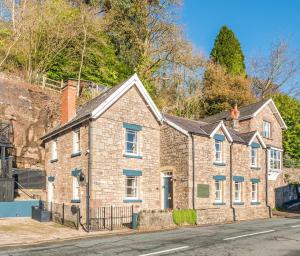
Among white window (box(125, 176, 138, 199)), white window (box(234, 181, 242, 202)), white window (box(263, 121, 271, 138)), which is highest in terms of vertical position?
white window (box(263, 121, 271, 138))

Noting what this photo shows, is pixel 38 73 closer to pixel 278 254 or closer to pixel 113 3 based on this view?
pixel 113 3

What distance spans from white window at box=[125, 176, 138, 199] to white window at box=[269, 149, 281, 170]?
60.6ft

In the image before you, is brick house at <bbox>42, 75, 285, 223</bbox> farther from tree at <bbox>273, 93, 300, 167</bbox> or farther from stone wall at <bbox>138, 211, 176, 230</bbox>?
tree at <bbox>273, 93, 300, 167</bbox>

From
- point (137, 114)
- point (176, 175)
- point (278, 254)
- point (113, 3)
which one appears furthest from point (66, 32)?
point (278, 254)

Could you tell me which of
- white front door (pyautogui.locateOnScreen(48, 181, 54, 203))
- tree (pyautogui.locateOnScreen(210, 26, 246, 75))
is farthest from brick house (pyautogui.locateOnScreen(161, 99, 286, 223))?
tree (pyautogui.locateOnScreen(210, 26, 246, 75))

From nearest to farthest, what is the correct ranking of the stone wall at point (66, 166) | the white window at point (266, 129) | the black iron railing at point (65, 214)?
the black iron railing at point (65, 214), the stone wall at point (66, 166), the white window at point (266, 129)

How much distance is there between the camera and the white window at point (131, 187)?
81.1 feet

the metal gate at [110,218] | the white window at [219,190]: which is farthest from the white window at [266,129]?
the metal gate at [110,218]

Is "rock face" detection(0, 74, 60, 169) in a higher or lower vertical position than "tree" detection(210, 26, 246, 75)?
lower

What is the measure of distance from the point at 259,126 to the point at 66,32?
2199 cm

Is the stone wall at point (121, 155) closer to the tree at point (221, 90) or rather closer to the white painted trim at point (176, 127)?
the white painted trim at point (176, 127)

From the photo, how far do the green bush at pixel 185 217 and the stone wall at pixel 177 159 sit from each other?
1.41 m

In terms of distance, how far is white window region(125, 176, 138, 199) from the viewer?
2473 cm

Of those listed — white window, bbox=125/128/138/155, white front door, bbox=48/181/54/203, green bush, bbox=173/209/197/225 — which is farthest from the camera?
white front door, bbox=48/181/54/203
